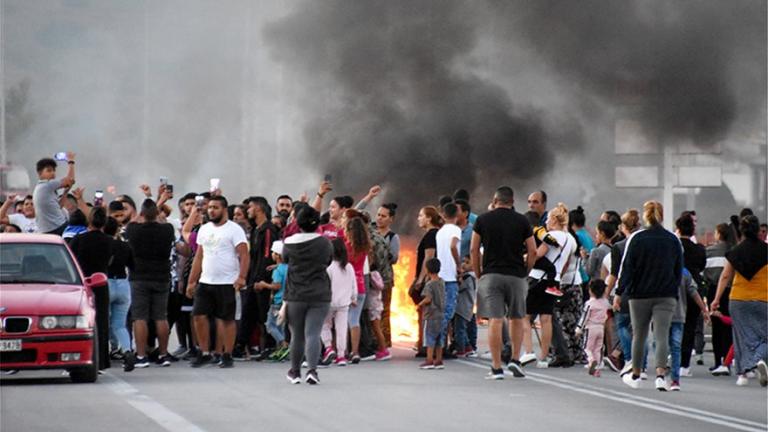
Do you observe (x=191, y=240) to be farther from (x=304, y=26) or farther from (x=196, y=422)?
(x=304, y=26)

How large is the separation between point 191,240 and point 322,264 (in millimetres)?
3623

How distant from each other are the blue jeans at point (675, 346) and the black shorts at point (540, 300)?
1.74 meters

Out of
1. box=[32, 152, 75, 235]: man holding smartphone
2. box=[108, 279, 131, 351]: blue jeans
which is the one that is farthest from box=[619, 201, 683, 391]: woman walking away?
box=[32, 152, 75, 235]: man holding smartphone

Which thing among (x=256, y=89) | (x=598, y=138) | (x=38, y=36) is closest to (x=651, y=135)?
(x=598, y=138)

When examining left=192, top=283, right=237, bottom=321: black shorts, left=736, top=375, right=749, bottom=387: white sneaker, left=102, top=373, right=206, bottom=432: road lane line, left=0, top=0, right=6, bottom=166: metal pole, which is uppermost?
left=0, top=0, right=6, bottom=166: metal pole

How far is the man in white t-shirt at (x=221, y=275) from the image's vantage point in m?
16.2

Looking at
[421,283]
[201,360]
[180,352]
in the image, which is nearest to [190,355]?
[180,352]

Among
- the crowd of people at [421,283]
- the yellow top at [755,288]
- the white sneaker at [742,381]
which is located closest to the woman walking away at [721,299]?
the crowd of people at [421,283]

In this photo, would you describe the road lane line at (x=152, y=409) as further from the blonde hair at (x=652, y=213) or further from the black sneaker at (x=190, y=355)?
the blonde hair at (x=652, y=213)

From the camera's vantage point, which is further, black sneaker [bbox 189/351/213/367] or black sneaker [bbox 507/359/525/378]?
black sneaker [bbox 189/351/213/367]

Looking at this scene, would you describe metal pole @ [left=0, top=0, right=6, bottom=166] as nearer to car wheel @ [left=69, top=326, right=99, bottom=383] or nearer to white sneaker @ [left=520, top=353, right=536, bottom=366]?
white sneaker @ [left=520, top=353, right=536, bottom=366]

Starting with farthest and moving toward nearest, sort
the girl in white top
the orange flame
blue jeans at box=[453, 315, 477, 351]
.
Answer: the orange flame, blue jeans at box=[453, 315, 477, 351], the girl in white top

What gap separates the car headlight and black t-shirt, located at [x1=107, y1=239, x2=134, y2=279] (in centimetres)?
234

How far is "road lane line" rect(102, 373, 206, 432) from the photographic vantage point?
1079 centimetres
